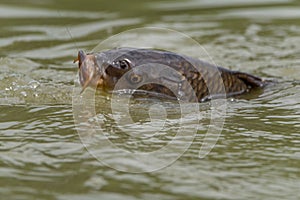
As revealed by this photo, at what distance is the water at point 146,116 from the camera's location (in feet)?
9.31

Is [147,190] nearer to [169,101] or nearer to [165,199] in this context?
[165,199]

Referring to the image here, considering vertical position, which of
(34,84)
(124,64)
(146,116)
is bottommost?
(146,116)

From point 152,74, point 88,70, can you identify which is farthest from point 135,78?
point 88,70

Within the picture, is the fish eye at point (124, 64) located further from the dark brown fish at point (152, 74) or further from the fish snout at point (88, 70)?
the fish snout at point (88, 70)

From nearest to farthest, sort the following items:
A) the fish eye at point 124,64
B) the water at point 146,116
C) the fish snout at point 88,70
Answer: the water at point 146,116 < the fish snout at point 88,70 < the fish eye at point 124,64

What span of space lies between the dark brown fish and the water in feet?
0.43

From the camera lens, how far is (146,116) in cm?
390

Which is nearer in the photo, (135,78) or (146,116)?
(146,116)

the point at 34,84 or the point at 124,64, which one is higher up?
the point at 124,64

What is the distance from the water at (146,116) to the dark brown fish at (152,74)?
131 millimetres

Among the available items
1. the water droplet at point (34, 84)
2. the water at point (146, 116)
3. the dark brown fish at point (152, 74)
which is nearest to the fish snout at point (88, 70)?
the dark brown fish at point (152, 74)

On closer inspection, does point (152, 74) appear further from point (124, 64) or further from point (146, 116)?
point (146, 116)

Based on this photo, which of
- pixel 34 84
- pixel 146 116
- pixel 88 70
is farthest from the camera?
pixel 34 84

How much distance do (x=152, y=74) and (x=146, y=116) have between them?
0.48m
